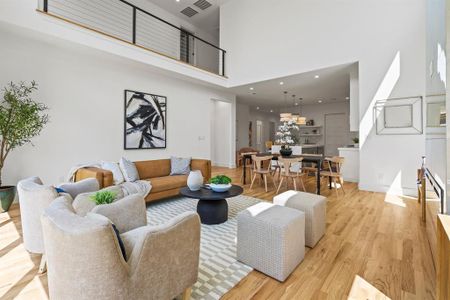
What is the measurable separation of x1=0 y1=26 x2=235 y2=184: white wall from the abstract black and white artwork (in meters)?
0.15

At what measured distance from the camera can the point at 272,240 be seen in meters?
1.76

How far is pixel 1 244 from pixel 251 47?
6.70 metres

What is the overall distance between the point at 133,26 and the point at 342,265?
551 cm

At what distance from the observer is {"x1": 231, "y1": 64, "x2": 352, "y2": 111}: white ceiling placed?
5.70 m

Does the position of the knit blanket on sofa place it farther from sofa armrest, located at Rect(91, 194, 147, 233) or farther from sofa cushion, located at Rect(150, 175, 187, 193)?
sofa armrest, located at Rect(91, 194, 147, 233)

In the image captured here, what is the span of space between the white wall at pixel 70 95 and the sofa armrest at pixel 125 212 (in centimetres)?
329

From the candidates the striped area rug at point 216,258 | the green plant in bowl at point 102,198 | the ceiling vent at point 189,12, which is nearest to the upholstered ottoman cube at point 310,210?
the striped area rug at point 216,258

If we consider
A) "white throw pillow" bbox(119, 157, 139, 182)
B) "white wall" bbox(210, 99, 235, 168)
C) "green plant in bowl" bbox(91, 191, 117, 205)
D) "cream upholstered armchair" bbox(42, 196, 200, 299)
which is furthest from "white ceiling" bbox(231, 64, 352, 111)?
"cream upholstered armchair" bbox(42, 196, 200, 299)

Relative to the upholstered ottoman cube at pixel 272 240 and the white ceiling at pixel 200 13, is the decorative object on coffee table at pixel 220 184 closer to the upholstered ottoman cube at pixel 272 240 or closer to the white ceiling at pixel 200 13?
the upholstered ottoman cube at pixel 272 240

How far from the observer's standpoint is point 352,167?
566cm

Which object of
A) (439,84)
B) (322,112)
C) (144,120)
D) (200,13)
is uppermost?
(200,13)

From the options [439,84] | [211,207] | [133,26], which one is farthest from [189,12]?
[439,84]

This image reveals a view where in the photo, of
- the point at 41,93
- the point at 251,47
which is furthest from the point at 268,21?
the point at 41,93

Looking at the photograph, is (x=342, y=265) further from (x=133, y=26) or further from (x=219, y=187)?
(x=133, y=26)
